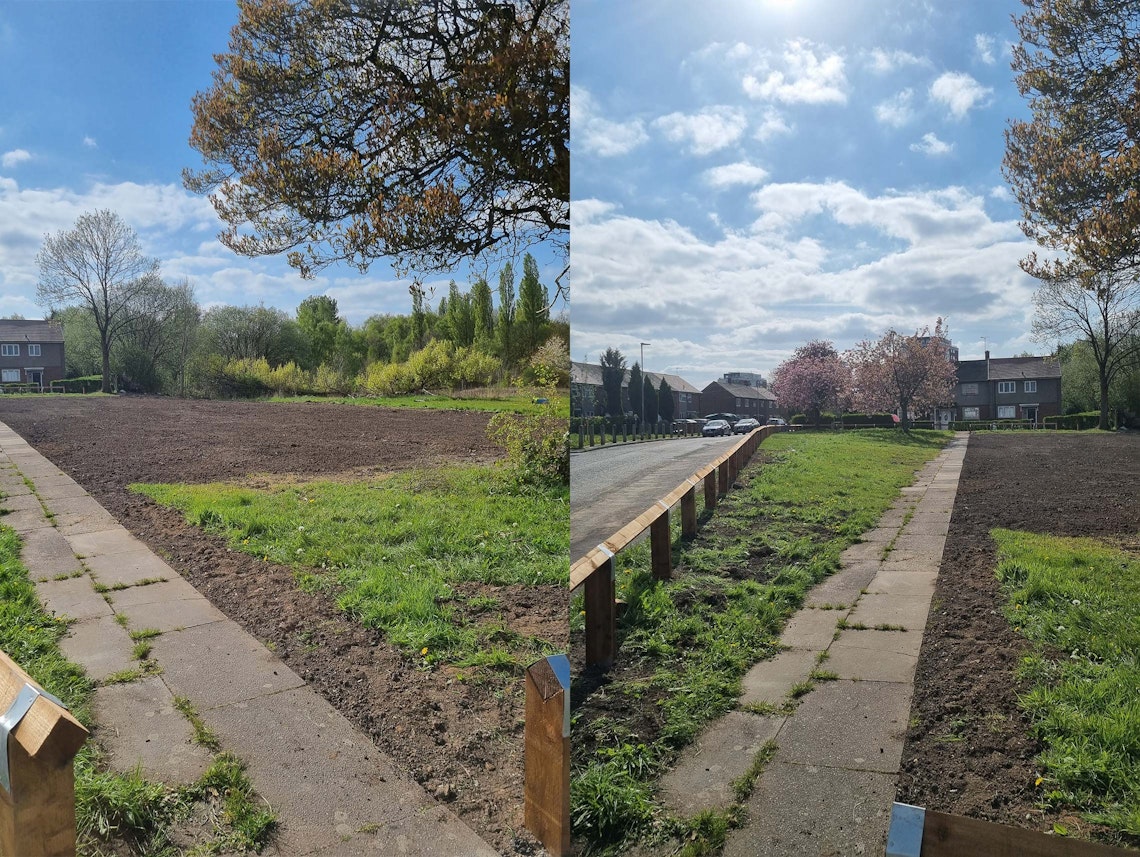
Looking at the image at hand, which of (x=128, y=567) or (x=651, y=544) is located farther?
(x=651, y=544)

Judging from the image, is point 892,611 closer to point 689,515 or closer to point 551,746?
point 689,515

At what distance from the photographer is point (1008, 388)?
2400mm

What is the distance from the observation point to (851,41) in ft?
7.93

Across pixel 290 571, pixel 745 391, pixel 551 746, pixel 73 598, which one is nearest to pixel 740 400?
pixel 745 391

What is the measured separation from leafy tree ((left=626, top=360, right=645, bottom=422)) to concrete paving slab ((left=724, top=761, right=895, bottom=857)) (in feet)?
4.15

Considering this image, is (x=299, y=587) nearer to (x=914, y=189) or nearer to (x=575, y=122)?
(x=575, y=122)

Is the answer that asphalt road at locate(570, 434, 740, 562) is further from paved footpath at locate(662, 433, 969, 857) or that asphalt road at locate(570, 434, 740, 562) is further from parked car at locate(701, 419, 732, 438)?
paved footpath at locate(662, 433, 969, 857)

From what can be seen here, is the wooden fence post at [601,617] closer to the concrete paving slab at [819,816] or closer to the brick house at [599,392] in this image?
the brick house at [599,392]

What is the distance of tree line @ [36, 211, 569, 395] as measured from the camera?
266 centimetres

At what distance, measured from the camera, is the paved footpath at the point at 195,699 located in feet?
7.68

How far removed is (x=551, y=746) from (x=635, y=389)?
1.21 m

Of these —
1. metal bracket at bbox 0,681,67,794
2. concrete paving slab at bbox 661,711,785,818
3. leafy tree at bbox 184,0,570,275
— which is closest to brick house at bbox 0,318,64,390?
leafy tree at bbox 184,0,570,275

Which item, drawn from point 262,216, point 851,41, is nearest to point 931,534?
point 851,41

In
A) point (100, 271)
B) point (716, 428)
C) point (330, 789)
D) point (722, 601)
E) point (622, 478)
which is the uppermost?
point (100, 271)
